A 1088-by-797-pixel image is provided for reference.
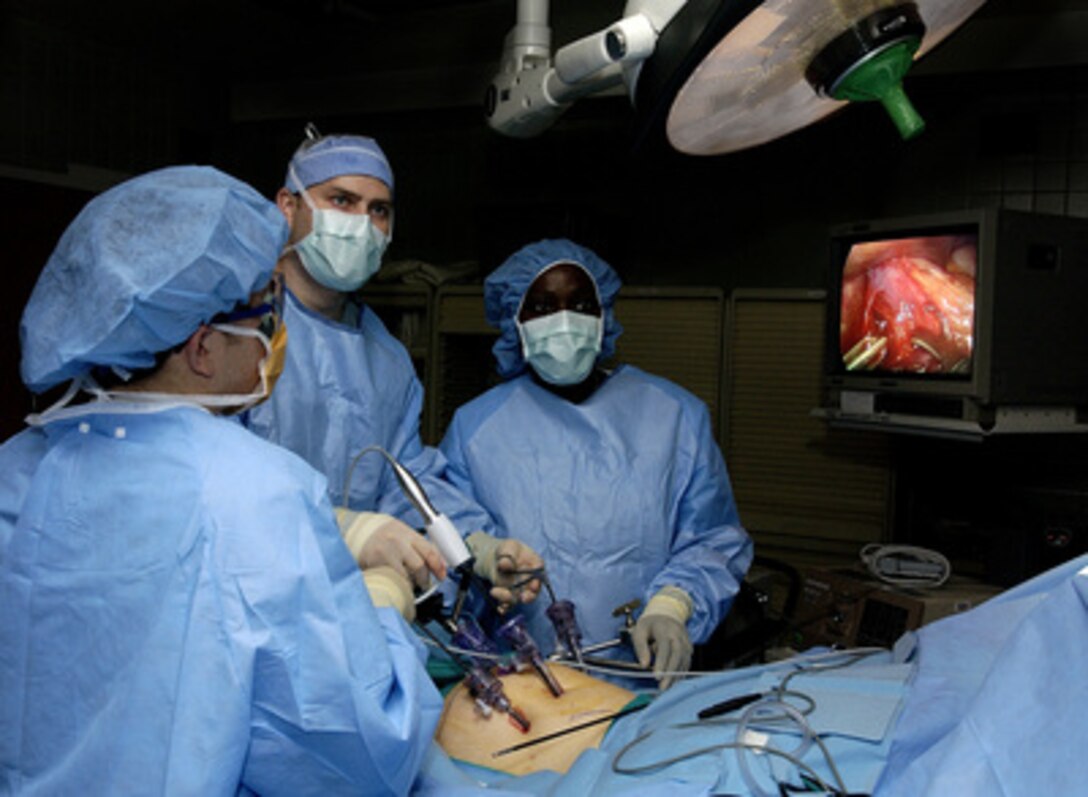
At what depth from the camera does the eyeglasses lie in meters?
1.14

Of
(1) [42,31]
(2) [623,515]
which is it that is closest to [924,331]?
(2) [623,515]

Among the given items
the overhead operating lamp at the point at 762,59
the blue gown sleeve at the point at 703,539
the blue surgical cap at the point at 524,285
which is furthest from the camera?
the blue surgical cap at the point at 524,285

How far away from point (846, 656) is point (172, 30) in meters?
3.51

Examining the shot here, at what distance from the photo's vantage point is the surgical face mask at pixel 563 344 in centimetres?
210

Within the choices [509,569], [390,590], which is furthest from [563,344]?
[390,590]

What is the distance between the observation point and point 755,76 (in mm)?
1204

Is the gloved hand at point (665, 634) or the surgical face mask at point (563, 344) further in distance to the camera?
the surgical face mask at point (563, 344)

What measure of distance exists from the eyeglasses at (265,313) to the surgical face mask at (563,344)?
2.91 feet

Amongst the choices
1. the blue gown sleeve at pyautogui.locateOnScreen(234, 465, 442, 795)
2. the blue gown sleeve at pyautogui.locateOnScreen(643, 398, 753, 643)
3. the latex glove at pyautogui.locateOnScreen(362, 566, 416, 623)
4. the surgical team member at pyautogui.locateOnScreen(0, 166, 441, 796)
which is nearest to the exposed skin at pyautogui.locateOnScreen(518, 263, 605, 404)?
the blue gown sleeve at pyautogui.locateOnScreen(643, 398, 753, 643)

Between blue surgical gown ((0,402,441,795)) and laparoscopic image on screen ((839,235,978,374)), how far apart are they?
82.6 inches

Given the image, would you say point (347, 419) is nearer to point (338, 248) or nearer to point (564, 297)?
point (338, 248)

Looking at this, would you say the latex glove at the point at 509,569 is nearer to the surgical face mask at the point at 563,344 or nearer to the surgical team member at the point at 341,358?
the surgical team member at the point at 341,358

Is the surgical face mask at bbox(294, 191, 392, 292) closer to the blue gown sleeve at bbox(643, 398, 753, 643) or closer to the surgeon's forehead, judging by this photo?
the surgeon's forehead

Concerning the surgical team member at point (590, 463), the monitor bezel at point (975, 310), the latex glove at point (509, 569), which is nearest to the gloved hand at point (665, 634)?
the surgical team member at point (590, 463)
